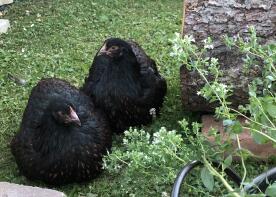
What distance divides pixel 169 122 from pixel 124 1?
3.62m

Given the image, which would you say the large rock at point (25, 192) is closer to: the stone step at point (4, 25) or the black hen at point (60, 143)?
the black hen at point (60, 143)

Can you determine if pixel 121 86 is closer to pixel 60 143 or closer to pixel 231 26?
pixel 60 143

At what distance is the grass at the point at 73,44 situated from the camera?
4.11m

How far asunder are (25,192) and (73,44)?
9.92ft

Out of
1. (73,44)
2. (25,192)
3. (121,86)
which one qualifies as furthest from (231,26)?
(73,44)

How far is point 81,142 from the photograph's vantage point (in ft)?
11.3

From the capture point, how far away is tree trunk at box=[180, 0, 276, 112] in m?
3.47

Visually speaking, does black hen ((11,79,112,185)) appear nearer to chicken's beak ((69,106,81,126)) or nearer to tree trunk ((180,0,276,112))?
chicken's beak ((69,106,81,126))

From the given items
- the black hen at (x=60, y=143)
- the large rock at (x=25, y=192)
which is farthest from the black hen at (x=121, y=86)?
the large rock at (x=25, y=192)

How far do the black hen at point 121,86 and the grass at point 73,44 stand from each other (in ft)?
0.47

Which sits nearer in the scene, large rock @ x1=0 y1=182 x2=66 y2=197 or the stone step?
large rock @ x1=0 y1=182 x2=66 y2=197

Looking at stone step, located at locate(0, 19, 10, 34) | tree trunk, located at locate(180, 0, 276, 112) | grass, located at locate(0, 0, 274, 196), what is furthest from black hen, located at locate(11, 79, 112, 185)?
stone step, located at locate(0, 19, 10, 34)

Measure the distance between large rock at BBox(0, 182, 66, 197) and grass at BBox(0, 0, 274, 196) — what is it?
13.9 inches

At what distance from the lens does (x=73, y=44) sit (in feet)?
19.7
